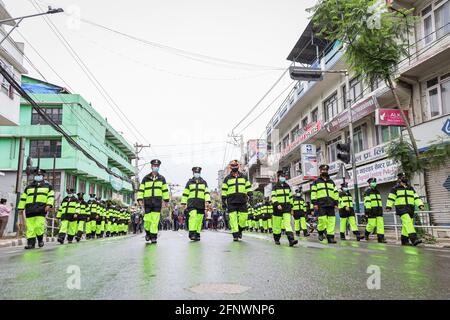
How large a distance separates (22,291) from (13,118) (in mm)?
20307

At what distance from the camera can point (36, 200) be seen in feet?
33.1

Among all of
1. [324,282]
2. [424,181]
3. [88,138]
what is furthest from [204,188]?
[88,138]

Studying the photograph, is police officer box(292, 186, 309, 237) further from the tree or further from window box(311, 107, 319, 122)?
window box(311, 107, 319, 122)

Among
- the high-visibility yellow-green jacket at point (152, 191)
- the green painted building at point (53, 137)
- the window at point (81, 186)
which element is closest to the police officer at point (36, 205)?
the high-visibility yellow-green jacket at point (152, 191)

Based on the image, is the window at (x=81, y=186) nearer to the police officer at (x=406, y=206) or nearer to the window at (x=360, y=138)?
the window at (x=360, y=138)

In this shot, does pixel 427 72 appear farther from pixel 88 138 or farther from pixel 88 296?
pixel 88 138

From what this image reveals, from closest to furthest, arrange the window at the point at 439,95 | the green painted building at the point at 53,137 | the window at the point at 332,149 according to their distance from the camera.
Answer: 1. the window at the point at 439,95
2. the window at the point at 332,149
3. the green painted building at the point at 53,137

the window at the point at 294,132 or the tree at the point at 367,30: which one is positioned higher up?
the window at the point at 294,132

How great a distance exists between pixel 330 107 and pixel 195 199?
1980 cm

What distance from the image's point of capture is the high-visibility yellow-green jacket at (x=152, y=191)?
9742 mm

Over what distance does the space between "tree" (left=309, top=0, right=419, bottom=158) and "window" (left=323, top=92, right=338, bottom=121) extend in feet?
44.7

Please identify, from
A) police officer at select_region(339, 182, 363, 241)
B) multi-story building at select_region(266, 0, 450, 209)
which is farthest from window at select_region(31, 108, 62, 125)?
police officer at select_region(339, 182, 363, 241)

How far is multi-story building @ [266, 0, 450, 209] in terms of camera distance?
1580 centimetres

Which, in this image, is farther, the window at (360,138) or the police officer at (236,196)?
the window at (360,138)
